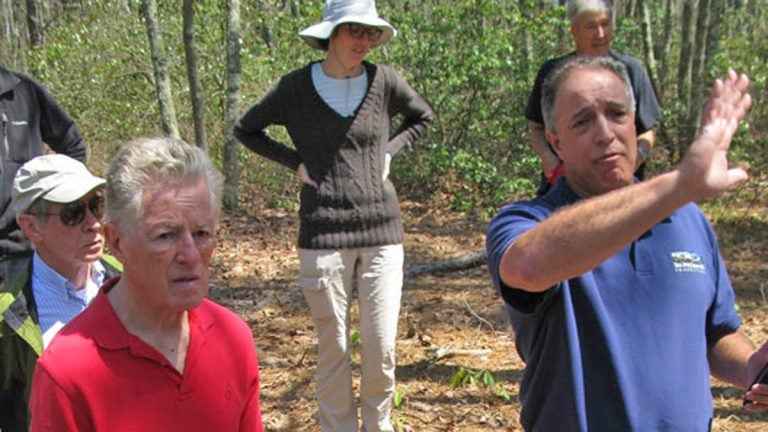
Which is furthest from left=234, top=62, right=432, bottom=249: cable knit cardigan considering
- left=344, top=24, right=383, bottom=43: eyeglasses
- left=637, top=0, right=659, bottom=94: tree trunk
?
left=637, top=0, right=659, bottom=94: tree trunk

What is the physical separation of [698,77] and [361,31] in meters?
9.05

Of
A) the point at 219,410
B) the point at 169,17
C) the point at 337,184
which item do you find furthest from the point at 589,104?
the point at 169,17

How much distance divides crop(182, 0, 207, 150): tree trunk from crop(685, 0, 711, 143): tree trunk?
729 centimetres

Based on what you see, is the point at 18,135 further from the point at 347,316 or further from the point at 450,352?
the point at 450,352

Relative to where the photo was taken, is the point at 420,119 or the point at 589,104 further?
the point at 420,119

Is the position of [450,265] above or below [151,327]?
below

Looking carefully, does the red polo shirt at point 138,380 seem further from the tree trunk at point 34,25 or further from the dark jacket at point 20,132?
the tree trunk at point 34,25

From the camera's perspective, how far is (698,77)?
1162 centimetres

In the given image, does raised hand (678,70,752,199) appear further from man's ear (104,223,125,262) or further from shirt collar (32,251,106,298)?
shirt collar (32,251,106,298)

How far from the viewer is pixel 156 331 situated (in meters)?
1.94

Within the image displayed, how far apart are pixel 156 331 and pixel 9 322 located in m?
0.87

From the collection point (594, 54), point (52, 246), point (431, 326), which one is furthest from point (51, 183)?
point (431, 326)

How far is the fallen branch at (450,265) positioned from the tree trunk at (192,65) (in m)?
4.33

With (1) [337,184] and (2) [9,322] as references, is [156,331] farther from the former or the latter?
(1) [337,184]
